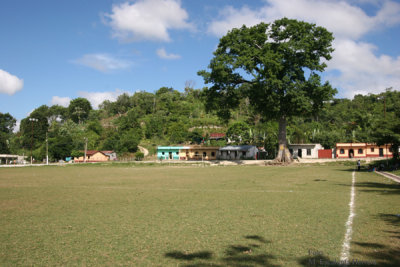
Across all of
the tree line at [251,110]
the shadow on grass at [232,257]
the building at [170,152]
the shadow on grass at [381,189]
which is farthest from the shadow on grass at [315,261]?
the building at [170,152]

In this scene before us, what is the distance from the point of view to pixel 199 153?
66125mm

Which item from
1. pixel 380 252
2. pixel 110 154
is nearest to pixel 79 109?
pixel 110 154

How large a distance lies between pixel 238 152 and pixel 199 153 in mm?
8694

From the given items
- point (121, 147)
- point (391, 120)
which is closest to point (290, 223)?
point (391, 120)

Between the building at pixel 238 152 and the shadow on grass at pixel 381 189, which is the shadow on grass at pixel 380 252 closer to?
the shadow on grass at pixel 381 189

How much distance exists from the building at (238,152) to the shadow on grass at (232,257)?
5402cm

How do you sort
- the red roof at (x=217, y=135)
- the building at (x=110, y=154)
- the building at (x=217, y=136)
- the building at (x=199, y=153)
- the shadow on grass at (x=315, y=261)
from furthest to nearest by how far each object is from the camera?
the red roof at (x=217, y=135) < the building at (x=217, y=136) < the building at (x=110, y=154) < the building at (x=199, y=153) < the shadow on grass at (x=315, y=261)

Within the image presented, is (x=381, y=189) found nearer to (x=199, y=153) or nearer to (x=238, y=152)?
(x=238, y=152)

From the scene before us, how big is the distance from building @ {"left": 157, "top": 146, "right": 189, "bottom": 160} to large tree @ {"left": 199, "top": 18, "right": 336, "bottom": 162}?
86.4 ft

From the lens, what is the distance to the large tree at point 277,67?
124ft

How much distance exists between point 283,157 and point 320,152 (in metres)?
17.6

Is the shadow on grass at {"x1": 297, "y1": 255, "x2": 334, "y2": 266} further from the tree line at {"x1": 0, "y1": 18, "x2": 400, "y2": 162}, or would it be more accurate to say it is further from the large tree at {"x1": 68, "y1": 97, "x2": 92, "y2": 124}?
the large tree at {"x1": 68, "y1": 97, "x2": 92, "y2": 124}

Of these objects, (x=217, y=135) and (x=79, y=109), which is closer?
(x=217, y=135)

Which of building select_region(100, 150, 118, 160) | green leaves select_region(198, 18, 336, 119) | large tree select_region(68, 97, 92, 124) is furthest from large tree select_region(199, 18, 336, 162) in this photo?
large tree select_region(68, 97, 92, 124)
